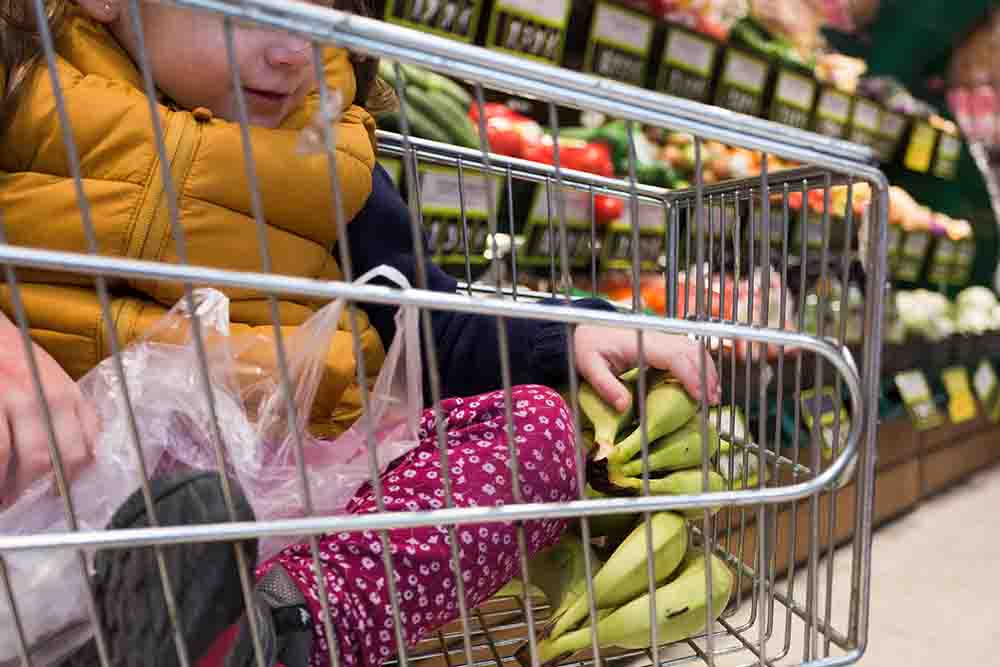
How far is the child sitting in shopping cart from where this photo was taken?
21.0 inches

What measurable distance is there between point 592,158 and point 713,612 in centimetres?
117

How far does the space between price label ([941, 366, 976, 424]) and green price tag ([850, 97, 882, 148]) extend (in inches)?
29.2

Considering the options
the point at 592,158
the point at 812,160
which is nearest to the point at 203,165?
the point at 812,160

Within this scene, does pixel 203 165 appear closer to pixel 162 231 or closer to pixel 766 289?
pixel 162 231

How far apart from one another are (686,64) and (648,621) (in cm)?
149

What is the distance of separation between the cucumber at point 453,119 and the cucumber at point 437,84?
0.03m

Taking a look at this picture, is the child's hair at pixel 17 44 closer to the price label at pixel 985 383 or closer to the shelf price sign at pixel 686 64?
the shelf price sign at pixel 686 64

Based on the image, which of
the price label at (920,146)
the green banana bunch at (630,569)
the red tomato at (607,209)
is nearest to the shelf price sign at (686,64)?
the red tomato at (607,209)

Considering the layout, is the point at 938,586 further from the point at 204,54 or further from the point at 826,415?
the point at 204,54

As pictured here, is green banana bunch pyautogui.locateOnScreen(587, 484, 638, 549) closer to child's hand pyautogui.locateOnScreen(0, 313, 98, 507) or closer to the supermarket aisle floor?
child's hand pyautogui.locateOnScreen(0, 313, 98, 507)

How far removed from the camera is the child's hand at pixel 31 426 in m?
0.49

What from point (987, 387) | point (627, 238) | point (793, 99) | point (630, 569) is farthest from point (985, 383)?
point (630, 569)

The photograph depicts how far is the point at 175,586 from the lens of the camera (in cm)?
44

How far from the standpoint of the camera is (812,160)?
56cm
